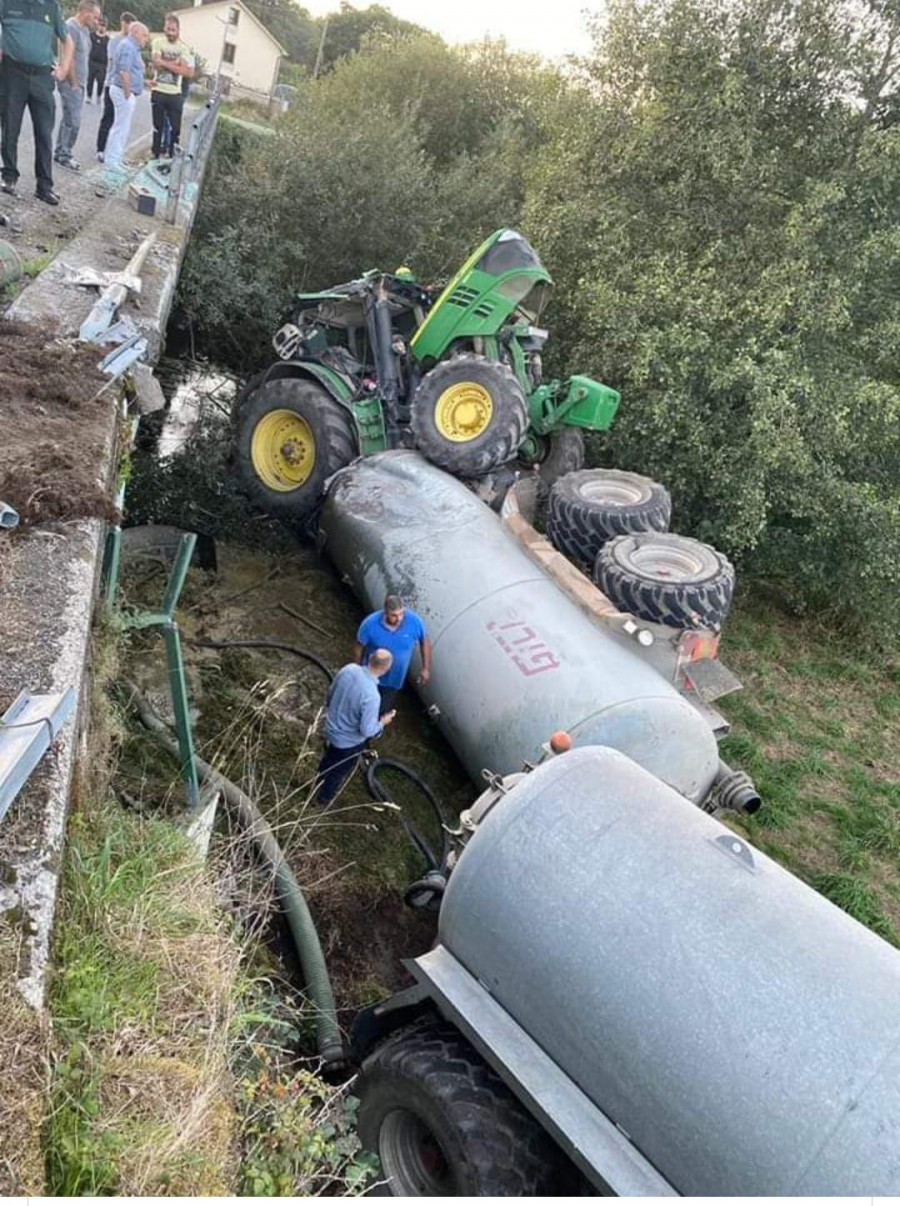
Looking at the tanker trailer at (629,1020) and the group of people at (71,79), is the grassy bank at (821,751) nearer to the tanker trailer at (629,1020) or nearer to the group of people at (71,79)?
the tanker trailer at (629,1020)

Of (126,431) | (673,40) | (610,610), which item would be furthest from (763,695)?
(673,40)

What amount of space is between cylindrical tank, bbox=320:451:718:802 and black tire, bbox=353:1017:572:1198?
6.24 ft

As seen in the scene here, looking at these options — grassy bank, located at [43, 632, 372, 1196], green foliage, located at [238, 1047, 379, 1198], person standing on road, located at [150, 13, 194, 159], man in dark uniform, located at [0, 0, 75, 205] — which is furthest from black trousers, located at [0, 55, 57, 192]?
green foliage, located at [238, 1047, 379, 1198]

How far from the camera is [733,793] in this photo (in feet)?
17.5

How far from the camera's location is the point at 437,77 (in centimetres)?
1955

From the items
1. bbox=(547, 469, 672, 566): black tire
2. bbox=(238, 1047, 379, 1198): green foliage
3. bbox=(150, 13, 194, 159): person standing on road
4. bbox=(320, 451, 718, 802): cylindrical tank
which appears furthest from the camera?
bbox=(150, 13, 194, 159): person standing on road

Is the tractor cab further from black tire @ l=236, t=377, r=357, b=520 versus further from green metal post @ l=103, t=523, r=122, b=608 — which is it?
green metal post @ l=103, t=523, r=122, b=608

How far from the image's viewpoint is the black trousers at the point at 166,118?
11336mm

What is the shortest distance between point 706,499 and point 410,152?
23.3 feet

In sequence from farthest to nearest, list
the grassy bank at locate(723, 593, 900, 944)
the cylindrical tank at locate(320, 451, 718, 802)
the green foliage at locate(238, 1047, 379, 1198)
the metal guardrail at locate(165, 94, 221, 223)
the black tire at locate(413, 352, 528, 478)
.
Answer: the metal guardrail at locate(165, 94, 221, 223)
the black tire at locate(413, 352, 528, 478)
the grassy bank at locate(723, 593, 900, 944)
the cylindrical tank at locate(320, 451, 718, 802)
the green foliage at locate(238, 1047, 379, 1198)

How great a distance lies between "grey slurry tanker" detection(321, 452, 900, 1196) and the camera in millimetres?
2783

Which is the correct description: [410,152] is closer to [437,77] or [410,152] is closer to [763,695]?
[437,77]

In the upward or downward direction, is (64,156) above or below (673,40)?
below

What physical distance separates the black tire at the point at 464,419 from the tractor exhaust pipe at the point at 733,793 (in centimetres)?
320
